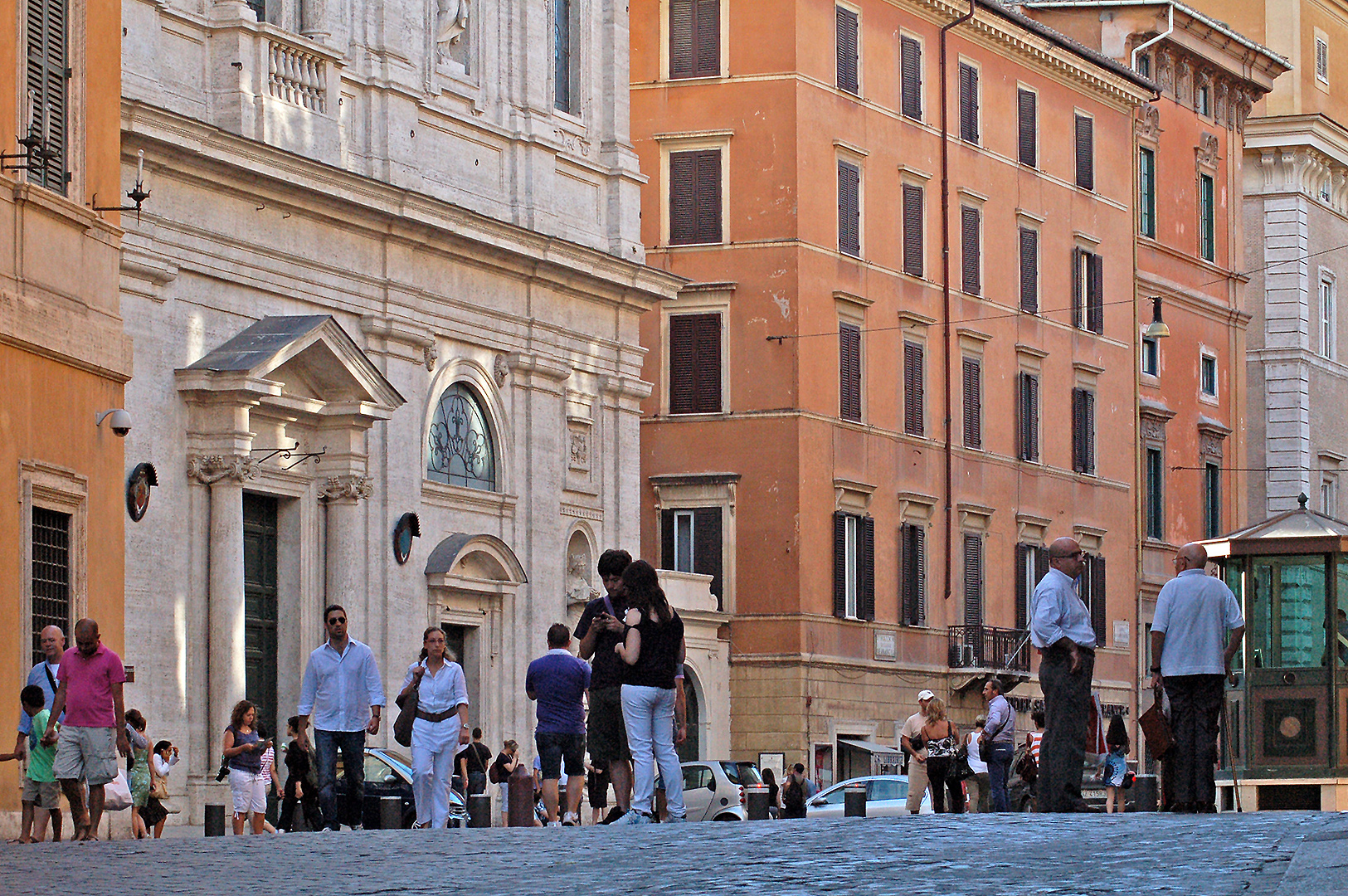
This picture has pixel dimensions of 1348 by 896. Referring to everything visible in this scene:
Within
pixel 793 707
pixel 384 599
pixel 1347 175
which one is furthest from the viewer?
pixel 1347 175

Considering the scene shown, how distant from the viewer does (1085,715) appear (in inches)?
677

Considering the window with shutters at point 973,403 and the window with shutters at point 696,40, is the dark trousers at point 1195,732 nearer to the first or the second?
the window with shutters at point 696,40

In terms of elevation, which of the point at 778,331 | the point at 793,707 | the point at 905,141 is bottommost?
the point at 793,707

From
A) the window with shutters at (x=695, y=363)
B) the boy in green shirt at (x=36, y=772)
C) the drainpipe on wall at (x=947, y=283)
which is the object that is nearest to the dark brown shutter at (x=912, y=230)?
the drainpipe on wall at (x=947, y=283)

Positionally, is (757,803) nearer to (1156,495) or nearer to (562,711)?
(562,711)

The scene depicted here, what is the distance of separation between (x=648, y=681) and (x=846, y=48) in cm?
2911

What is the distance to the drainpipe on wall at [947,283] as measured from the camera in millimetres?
47312

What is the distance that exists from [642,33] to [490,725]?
47.3 feet

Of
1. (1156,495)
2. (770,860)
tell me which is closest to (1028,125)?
(1156,495)

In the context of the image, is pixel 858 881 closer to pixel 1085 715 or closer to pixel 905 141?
pixel 1085 715

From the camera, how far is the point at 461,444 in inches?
1379

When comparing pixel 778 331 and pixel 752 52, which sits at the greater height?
pixel 752 52

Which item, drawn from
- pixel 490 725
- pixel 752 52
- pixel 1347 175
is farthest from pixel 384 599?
pixel 1347 175

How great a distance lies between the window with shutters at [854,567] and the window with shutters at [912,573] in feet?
3.54
